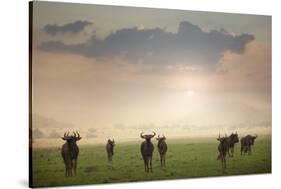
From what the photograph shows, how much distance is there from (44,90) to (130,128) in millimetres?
1207

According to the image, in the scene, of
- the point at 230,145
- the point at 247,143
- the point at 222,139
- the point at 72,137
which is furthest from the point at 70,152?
the point at 247,143

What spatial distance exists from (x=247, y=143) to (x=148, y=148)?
1.49 meters

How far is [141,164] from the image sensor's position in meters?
8.27

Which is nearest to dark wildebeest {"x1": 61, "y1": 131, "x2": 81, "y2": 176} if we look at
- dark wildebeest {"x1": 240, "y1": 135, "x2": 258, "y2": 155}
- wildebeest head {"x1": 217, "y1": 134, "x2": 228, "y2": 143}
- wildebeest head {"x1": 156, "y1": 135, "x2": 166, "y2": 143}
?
wildebeest head {"x1": 156, "y1": 135, "x2": 166, "y2": 143}

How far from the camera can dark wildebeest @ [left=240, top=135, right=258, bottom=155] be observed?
349 inches

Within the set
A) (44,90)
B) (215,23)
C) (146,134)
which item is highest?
(215,23)

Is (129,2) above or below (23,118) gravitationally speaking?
above

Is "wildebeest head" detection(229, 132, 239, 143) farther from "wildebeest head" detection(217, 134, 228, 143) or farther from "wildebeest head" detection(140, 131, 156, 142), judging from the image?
"wildebeest head" detection(140, 131, 156, 142)

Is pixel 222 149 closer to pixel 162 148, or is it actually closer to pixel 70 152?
pixel 162 148

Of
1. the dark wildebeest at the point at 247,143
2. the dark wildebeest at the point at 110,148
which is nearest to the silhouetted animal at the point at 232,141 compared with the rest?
the dark wildebeest at the point at 247,143

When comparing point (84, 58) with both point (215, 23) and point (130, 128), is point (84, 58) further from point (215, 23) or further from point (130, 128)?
point (215, 23)

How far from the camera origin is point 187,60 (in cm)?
847

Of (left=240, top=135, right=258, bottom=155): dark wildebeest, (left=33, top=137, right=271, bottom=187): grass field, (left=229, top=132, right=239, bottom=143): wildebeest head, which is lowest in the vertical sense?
(left=33, top=137, right=271, bottom=187): grass field

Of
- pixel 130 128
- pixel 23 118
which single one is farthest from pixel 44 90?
pixel 130 128
